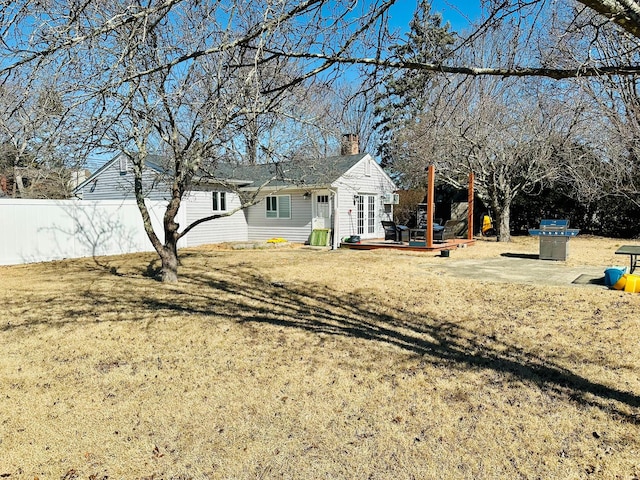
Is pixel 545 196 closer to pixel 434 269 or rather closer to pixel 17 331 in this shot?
pixel 434 269

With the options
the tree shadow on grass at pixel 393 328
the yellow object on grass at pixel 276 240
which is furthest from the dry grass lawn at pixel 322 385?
the yellow object on grass at pixel 276 240

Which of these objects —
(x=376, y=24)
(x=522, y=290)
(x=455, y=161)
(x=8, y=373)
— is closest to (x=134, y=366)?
(x=8, y=373)

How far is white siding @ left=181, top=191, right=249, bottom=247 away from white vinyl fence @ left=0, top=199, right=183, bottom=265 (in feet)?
4.36

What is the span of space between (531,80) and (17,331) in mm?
10446

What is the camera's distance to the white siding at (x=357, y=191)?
18438 millimetres

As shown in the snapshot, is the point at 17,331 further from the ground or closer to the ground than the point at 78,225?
closer to the ground

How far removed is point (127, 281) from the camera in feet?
31.1

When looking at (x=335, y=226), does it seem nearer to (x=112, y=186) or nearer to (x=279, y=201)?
(x=279, y=201)

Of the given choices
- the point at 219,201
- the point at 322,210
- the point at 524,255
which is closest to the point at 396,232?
the point at 322,210

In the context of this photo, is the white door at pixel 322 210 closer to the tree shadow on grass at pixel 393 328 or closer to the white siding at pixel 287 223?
the white siding at pixel 287 223

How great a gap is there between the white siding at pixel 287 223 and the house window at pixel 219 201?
1465 mm

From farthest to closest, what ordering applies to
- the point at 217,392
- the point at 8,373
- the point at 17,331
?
the point at 17,331, the point at 8,373, the point at 217,392

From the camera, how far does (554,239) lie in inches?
474

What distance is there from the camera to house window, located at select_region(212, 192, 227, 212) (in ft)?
61.7
